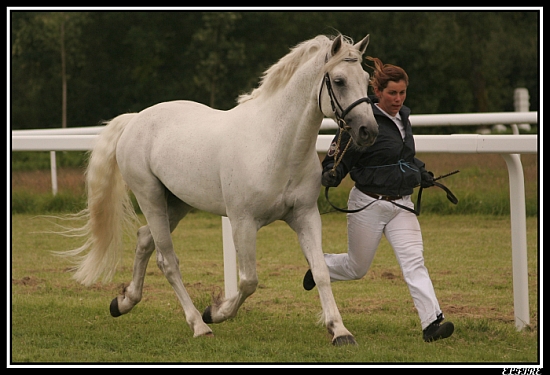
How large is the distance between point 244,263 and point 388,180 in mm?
993

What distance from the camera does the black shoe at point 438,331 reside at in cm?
478

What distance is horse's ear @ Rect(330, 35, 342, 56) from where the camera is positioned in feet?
15.0

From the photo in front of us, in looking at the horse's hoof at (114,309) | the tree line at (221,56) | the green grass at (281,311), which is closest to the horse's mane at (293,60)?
the green grass at (281,311)

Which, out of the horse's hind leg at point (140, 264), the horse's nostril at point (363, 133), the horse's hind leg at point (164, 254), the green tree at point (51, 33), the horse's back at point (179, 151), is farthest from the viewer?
the green tree at point (51, 33)

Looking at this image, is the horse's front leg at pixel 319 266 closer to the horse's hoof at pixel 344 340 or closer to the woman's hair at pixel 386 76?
the horse's hoof at pixel 344 340

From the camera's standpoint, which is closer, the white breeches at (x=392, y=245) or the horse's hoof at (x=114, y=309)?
the white breeches at (x=392, y=245)

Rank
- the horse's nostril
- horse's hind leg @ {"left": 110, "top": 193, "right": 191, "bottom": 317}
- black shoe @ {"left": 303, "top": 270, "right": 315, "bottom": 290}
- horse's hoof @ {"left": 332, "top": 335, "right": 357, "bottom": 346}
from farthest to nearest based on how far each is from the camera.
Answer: horse's hind leg @ {"left": 110, "top": 193, "right": 191, "bottom": 317}, black shoe @ {"left": 303, "top": 270, "right": 315, "bottom": 290}, horse's hoof @ {"left": 332, "top": 335, "right": 357, "bottom": 346}, the horse's nostril

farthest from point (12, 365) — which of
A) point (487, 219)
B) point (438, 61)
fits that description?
point (438, 61)

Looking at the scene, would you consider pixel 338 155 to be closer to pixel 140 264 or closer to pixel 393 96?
pixel 393 96

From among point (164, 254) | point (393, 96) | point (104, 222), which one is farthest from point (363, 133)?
point (104, 222)

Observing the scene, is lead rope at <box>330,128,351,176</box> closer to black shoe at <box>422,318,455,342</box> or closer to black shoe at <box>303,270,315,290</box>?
black shoe at <box>303,270,315,290</box>

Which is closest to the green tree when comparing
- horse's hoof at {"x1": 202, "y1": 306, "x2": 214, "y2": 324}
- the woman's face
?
horse's hoof at {"x1": 202, "y1": 306, "x2": 214, "y2": 324}

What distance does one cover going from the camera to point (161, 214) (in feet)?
18.9

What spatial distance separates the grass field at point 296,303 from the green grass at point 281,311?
10 millimetres
